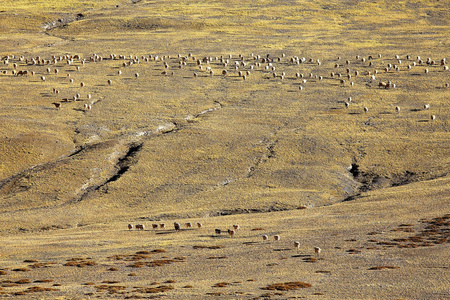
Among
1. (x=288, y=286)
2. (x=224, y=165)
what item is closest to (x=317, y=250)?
(x=288, y=286)

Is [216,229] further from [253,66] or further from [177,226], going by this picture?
[253,66]

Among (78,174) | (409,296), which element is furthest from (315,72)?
(409,296)

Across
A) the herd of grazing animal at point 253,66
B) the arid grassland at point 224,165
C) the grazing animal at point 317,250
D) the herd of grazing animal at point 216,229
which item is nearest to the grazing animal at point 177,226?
the herd of grazing animal at point 216,229

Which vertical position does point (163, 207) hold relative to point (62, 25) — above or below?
below

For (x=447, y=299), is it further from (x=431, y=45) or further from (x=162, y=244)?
(x=431, y=45)

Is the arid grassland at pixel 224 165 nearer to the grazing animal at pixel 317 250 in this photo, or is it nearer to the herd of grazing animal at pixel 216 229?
the herd of grazing animal at pixel 216 229

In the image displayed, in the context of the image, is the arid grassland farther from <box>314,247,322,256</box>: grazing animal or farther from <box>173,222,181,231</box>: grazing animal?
<box>173,222,181,231</box>: grazing animal
